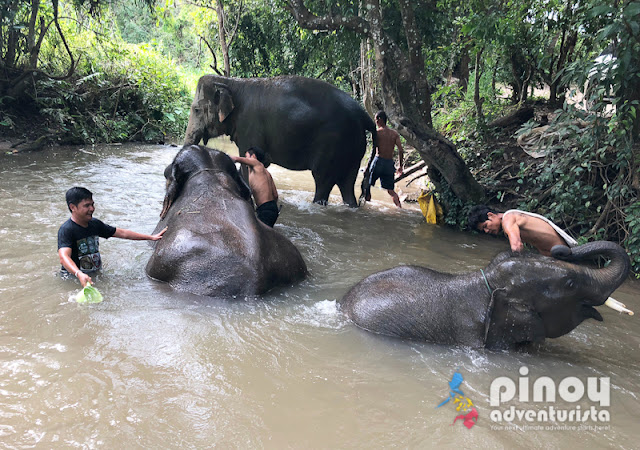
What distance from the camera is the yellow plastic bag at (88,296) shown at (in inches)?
147

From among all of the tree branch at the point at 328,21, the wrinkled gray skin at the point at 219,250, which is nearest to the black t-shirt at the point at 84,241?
the wrinkled gray skin at the point at 219,250

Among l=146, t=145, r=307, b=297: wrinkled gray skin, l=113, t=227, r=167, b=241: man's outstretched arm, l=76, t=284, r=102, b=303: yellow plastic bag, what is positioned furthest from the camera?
l=113, t=227, r=167, b=241: man's outstretched arm

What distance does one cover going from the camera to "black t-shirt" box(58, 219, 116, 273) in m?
4.28

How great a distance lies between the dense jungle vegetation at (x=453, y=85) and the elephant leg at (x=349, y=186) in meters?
1.16

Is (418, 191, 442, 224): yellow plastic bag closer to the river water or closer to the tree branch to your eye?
the river water

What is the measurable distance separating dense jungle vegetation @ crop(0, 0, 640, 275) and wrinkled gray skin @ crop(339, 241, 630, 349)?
2.45 m

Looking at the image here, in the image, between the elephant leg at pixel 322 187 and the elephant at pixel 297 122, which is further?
the elephant leg at pixel 322 187

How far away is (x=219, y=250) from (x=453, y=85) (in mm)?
7369

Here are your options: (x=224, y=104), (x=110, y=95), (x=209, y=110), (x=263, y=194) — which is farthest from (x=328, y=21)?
(x=110, y=95)

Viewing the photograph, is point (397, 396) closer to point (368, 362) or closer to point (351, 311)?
point (368, 362)

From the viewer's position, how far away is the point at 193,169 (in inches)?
218

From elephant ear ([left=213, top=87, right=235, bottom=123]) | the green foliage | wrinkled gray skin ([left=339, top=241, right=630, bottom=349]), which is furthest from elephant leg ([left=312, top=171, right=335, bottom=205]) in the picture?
the green foliage

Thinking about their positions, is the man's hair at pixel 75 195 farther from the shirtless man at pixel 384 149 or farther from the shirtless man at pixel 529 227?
the shirtless man at pixel 384 149

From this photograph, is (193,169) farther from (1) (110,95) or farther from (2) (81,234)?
(1) (110,95)
